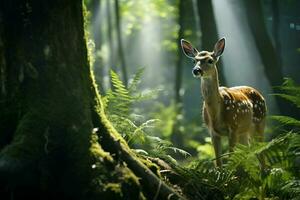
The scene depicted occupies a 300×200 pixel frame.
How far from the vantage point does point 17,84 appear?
5461mm

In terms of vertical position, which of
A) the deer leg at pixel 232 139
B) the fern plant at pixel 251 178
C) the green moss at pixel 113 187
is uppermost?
the green moss at pixel 113 187

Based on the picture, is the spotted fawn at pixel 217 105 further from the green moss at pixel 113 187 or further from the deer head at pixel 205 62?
the green moss at pixel 113 187

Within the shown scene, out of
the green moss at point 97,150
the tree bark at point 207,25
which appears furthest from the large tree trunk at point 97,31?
the green moss at point 97,150

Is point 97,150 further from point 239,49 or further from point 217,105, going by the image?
point 239,49

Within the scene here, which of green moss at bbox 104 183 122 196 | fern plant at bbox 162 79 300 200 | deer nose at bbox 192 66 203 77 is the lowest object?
fern plant at bbox 162 79 300 200

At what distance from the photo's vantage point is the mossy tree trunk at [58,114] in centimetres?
507

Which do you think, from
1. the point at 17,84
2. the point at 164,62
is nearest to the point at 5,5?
the point at 17,84

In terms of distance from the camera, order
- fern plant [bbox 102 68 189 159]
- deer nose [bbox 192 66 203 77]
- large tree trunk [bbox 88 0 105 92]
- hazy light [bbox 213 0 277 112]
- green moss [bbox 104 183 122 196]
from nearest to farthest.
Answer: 1. green moss [bbox 104 183 122 196]
2. fern plant [bbox 102 68 189 159]
3. deer nose [bbox 192 66 203 77]
4. hazy light [bbox 213 0 277 112]
5. large tree trunk [bbox 88 0 105 92]

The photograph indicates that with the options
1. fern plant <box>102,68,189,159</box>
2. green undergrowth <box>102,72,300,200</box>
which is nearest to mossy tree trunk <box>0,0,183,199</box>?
green undergrowth <box>102,72,300,200</box>

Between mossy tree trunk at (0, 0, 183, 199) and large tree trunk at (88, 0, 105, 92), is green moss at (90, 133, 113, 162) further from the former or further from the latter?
large tree trunk at (88, 0, 105, 92)

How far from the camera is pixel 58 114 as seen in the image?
5.34m

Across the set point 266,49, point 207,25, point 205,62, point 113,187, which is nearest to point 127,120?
point 113,187

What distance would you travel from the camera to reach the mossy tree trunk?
5.07 meters

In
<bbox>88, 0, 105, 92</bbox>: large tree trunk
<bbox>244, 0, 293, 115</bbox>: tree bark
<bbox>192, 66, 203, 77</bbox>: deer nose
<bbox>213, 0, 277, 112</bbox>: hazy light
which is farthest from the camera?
<bbox>88, 0, 105, 92</bbox>: large tree trunk
